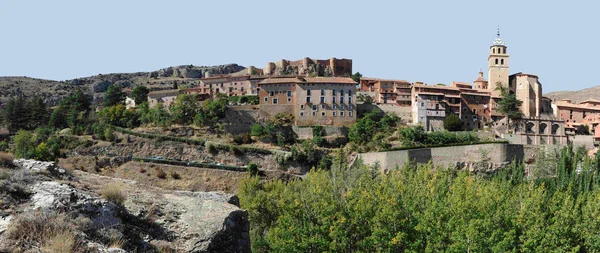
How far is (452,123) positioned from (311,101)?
16.2 meters

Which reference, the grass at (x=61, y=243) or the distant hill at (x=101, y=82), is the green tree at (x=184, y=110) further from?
the grass at (x=61, y=243)

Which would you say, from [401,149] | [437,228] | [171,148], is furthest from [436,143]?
[437,228]

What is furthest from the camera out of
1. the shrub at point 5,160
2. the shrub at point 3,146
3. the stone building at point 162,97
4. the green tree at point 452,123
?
the stone building at point 162,97

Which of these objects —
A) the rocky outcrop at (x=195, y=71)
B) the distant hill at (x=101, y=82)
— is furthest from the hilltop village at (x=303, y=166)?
the rocky outcrop at (x=195, y=71)

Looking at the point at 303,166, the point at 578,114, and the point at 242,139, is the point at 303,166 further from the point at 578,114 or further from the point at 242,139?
the point at 578,114

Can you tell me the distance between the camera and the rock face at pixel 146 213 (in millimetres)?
9406

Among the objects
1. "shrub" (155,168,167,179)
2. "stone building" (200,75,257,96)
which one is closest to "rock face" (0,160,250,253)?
"shrub" (155,168,167,179)

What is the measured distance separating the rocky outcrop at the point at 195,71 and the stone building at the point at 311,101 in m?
51.8

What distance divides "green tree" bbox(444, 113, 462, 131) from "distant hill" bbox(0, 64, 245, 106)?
162 feet

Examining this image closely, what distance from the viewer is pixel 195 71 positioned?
127 metres

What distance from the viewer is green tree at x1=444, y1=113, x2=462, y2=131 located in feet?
233

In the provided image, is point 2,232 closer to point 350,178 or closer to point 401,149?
point 350,178

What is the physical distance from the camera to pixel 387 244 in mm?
29578

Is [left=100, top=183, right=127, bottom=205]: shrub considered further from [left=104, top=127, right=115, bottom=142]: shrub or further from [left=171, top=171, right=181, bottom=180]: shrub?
[left=104, top=127, right=115, bottom=142]: shrub
